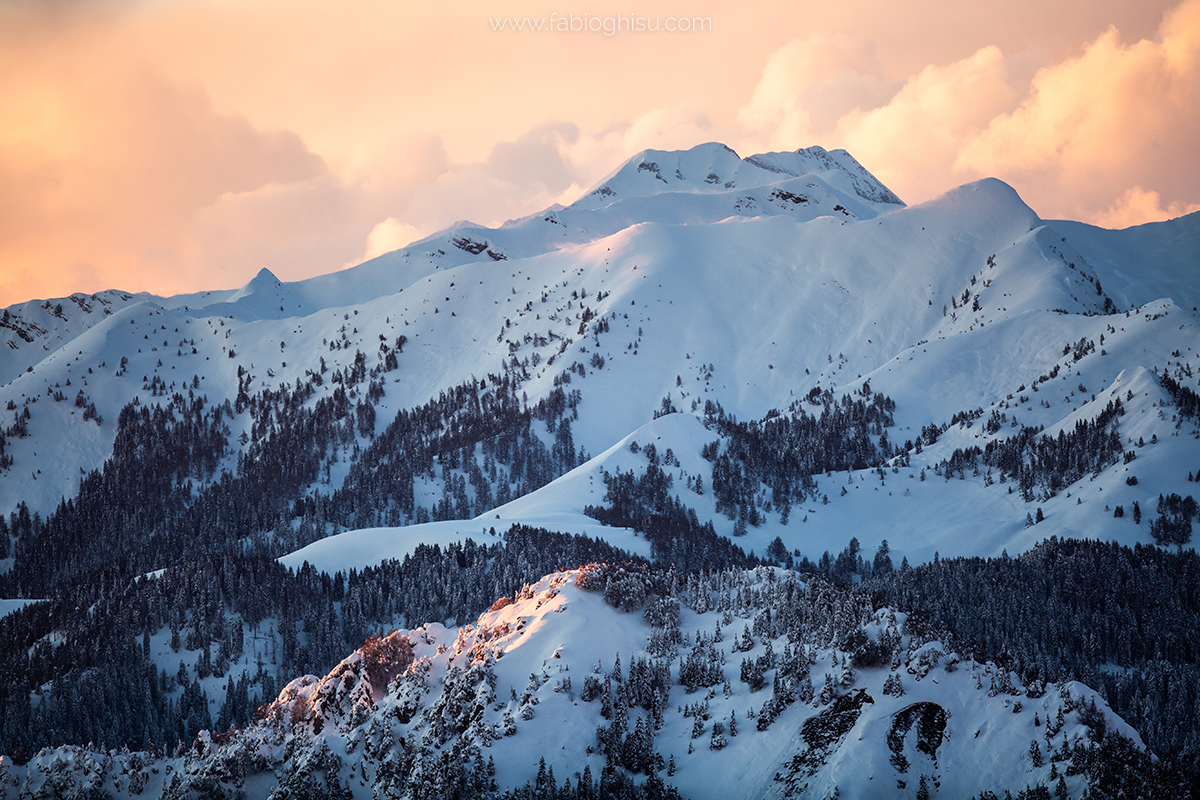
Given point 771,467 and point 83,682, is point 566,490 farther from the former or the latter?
point 83,682

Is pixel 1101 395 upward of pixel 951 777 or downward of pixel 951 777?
upward

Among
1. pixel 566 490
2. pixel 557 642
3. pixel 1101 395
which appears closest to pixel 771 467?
pixel 566 490

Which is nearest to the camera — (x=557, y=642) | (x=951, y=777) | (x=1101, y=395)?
(x=951, y=777)

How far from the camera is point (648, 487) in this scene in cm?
18325

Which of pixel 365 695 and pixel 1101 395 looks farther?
pixel 1101 395

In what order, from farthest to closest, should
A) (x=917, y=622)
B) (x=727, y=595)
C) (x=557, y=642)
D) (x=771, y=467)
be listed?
1. (x=771, y=467)
2. (x=727, y=595)
3. (x=557, y=642)
4. (x=917, y=622)

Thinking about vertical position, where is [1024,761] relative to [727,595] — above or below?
below

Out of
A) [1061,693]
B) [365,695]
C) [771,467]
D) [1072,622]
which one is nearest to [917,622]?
[1061,693]

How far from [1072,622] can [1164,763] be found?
102625mm

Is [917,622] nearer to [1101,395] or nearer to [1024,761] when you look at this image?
[1024,761]

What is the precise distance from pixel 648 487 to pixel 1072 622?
88.6 m

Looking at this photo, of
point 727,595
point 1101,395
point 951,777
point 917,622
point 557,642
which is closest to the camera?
point 951,777

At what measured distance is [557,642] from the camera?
167ft

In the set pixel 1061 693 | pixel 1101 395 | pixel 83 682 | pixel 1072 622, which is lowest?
pixel 1072 622
